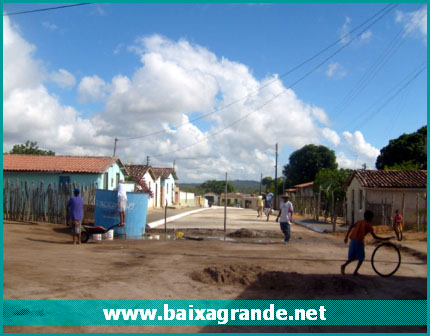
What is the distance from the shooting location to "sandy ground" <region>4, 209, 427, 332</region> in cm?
738

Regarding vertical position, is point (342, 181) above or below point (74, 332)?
above

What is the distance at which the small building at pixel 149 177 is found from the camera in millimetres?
41969

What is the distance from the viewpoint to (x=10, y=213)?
20.3 meters

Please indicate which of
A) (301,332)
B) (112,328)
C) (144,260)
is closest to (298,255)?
(144,260)

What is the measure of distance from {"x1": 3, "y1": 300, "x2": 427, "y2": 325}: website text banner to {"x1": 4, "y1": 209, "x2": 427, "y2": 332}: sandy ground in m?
0.24

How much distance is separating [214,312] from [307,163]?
216ft

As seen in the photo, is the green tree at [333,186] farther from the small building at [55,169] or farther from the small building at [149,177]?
the small building at [149,177]

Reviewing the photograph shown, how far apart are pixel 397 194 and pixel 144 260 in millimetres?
18622

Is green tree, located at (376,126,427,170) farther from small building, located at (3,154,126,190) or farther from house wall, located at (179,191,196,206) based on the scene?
small building, located at (3,154,126,190)

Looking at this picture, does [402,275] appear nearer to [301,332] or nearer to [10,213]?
[301,332]

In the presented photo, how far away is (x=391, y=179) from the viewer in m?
26.1

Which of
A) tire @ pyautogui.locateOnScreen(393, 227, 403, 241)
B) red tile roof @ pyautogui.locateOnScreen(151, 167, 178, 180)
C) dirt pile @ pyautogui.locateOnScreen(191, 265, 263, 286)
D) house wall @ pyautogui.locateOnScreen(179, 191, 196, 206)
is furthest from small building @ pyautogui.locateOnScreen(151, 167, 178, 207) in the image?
dirt pile @ pyautogui.locateOnScreen(191, 265, 263, 286)

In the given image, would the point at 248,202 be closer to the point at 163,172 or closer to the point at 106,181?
the point at 163,172

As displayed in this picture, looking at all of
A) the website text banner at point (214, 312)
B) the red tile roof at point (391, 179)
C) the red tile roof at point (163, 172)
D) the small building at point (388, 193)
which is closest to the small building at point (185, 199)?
the red tile roof at point (163, 172)
